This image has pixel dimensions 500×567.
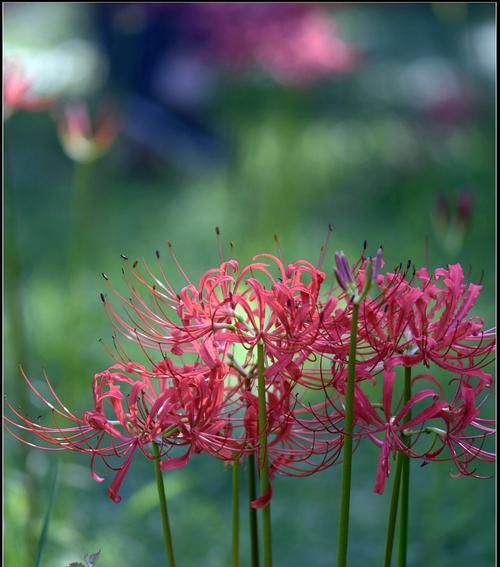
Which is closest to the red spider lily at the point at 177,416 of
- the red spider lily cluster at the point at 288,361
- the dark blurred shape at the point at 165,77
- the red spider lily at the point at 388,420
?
the red spider lily cluster at the point at 288,361

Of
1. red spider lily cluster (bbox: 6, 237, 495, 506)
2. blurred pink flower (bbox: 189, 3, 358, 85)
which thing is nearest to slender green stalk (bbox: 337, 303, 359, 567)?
red spider lily cluster (bbox: 6, 237, 495, 506)

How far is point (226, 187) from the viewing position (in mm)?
4574

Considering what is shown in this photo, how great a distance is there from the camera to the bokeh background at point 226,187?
Result: 75.3 inches

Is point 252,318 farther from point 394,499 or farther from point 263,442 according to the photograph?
point 394,499

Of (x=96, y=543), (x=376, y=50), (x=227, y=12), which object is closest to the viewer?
(x=96, y=543)

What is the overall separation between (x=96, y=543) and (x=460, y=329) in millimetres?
1166

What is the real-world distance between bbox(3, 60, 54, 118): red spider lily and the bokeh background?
55mm

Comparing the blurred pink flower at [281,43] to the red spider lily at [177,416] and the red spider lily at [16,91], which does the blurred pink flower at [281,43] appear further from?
the red spider lily at [177,416]

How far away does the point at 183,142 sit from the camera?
5.11 m

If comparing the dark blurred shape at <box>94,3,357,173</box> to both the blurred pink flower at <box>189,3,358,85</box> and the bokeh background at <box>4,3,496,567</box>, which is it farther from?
the blurred pink flower at <box>189,3,358,85</box>

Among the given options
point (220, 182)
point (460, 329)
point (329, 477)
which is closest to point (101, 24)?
point (220, 182)

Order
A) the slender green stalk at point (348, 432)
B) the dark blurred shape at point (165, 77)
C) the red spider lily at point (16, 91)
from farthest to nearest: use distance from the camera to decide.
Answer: the dark blurred shape at point (165, 77) → the red spider lily at point (16, 91) → the slender green stalk at point (348, 432)

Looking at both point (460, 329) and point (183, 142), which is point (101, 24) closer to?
point (183, 142)

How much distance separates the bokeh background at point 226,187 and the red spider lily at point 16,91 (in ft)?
0.18
